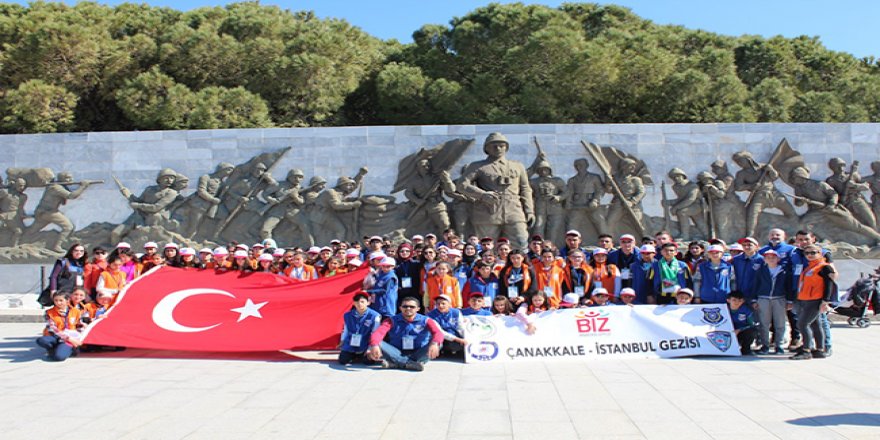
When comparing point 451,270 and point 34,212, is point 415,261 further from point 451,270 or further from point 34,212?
point 34,212

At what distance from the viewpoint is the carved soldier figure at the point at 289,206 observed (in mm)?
13328

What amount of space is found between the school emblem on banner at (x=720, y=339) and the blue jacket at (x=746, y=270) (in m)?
0.60

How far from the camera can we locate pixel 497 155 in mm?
12703

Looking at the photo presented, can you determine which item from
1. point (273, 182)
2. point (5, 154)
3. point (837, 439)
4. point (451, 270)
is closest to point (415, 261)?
point (451, 270)

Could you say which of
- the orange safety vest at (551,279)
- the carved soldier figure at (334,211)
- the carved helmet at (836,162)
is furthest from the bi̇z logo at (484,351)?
the carved helmet at (836,162)

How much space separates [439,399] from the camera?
5238 millimetres

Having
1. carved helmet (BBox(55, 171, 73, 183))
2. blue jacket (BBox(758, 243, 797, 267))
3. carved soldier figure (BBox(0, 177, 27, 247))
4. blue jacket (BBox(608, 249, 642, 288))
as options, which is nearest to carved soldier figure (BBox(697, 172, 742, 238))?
blue jacket (BBox(608, 249, 642, 288))

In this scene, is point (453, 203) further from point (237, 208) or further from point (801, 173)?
point (801, 173)

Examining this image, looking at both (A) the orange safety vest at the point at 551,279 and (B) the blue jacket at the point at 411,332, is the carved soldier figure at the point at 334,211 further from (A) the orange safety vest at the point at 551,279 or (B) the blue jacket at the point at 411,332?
(B) the blue jacket at the point at 411,332

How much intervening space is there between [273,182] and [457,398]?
915 cm

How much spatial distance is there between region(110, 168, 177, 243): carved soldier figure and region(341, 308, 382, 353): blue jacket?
812 centimetres

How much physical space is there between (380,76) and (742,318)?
53.9 ft

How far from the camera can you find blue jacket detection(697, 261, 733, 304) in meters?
7.55

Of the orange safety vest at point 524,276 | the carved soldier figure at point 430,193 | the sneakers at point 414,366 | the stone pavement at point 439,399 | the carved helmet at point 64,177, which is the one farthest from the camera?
the carved helmet at point 64,177
